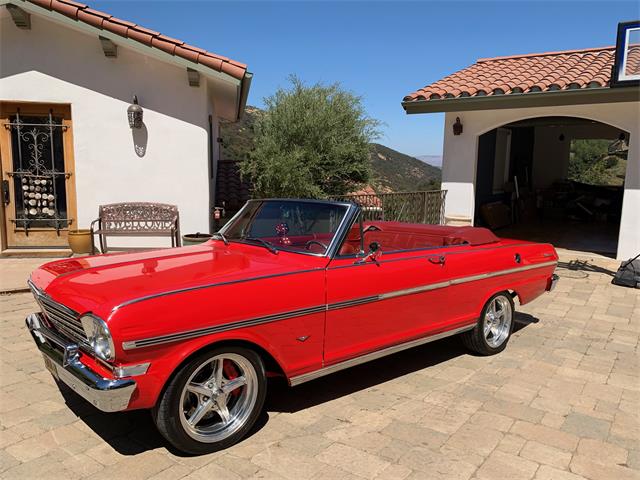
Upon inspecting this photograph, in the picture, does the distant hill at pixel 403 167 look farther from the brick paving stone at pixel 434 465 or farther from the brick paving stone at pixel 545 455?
the brick paving stone at pixel 434 465

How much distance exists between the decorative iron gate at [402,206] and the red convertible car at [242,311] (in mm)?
4996

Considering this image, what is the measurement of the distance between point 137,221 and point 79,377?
19.6 feet

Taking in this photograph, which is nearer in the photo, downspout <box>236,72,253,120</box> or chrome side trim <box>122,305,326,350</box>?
chrome side trim <box>122,305,326,350</box>

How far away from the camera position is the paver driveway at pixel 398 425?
282 cm

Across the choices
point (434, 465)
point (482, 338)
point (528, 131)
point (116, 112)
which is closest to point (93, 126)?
point (116, 112)

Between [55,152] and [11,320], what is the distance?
391 cm

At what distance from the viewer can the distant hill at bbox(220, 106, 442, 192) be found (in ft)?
49.6

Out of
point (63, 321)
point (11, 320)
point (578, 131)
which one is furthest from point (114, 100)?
point (578, 131)

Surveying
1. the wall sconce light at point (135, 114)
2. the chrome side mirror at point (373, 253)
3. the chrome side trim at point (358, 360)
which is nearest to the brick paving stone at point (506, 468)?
the chrome side trim at point (358, 360)

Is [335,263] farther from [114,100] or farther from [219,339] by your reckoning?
[114,100]

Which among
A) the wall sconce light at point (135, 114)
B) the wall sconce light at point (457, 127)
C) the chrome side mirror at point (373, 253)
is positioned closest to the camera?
the chrome side mirror at point (373, 253)

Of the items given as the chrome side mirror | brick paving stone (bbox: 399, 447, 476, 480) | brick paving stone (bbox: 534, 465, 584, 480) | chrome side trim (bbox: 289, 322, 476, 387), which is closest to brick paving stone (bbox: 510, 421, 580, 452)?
brick paving stone (bbox: 534, 465, 584, 480)

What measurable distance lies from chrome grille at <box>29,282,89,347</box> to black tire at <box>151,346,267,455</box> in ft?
1.77

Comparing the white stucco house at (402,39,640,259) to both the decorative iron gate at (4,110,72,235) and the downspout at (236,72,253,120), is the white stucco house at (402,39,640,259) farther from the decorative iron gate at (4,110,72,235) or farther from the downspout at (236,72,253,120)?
the decorative iron gate at (4,110,72,235)
